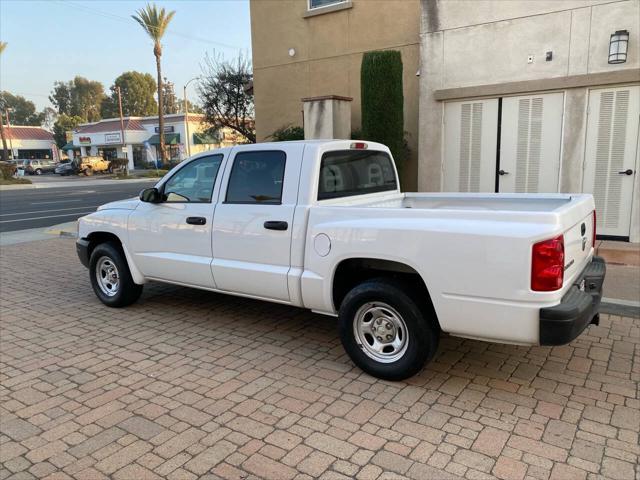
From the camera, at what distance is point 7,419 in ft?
11.9

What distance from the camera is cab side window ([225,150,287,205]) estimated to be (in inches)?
183

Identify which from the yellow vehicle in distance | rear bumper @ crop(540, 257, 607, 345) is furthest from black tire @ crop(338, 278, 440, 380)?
the yellow vehicle in distance

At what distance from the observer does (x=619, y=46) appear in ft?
24.5

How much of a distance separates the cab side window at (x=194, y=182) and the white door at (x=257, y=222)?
0.21 meters

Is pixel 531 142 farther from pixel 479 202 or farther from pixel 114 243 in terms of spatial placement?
pixel 114 243

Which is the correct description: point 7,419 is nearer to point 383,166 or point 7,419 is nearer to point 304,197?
point 304,197

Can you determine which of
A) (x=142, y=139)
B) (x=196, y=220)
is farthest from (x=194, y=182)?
(x=142, y=139)

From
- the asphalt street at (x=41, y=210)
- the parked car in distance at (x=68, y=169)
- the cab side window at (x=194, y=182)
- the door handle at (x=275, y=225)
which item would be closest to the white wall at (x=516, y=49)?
the cab side window at (x=194, y=182)

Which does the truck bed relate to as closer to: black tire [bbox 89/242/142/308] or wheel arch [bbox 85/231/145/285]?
wheel arch [bbox 85/231/145/285]

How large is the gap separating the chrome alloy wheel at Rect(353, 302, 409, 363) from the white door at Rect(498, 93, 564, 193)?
5656 millimetres

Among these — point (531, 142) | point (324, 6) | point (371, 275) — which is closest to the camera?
point (371, 275)

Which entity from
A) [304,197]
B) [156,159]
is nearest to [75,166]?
[156,159]

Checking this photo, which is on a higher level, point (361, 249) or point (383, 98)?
point (383, 98)

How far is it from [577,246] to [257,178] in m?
2.75
